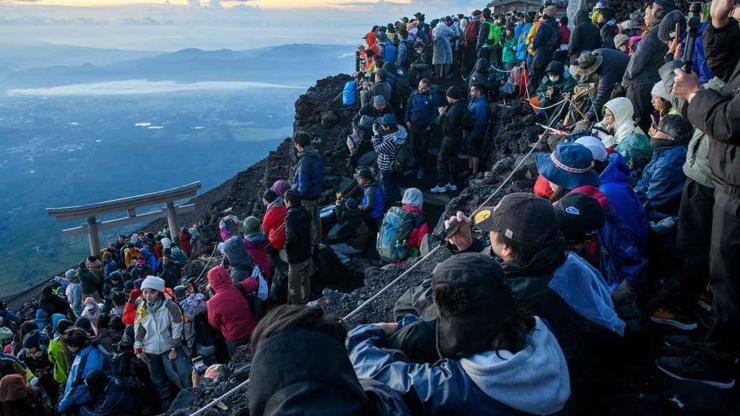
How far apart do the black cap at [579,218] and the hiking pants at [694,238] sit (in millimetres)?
881

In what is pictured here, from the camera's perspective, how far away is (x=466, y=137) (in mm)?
10828

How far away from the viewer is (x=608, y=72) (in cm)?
763

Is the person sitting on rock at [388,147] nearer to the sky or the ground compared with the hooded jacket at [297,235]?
nearer to the sky

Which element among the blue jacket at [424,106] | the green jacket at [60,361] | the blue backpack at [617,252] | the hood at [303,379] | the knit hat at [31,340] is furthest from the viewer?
the blue jacket at [424,106]

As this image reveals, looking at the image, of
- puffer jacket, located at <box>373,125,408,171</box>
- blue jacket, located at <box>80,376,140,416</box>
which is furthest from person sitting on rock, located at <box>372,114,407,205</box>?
blue jacket, located at <box>80,376,140,416</box>

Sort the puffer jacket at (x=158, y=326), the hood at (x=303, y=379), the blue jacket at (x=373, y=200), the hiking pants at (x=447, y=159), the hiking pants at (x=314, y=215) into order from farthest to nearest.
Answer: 1. the hiking pants at (x=447, y=159)
2. the blue jacket at (x=373, y=200)
3. the hiking pants at (x=314, y=215)
4. the puffer jacket at (x=158, y=326)
5. the hood at (x=303, y=379)

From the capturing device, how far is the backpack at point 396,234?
7.08 m

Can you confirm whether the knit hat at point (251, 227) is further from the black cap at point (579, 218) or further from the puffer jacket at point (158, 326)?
the black cap at point (579, 218)

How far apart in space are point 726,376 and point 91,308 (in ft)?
32.7

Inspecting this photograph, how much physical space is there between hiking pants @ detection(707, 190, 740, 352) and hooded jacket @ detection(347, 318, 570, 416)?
1710 millimetres

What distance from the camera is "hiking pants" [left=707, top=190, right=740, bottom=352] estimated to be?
10.1ft

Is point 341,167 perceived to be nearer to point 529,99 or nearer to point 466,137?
point 466,137

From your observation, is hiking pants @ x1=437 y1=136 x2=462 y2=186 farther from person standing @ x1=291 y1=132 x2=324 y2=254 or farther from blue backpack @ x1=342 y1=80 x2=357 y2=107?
blue backpack @ x1=342 y1=80 x2=357 y2=107

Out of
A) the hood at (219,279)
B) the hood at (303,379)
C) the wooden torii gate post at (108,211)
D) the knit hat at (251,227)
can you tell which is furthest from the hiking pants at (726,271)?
the wooden torii gate post at (108,211)
